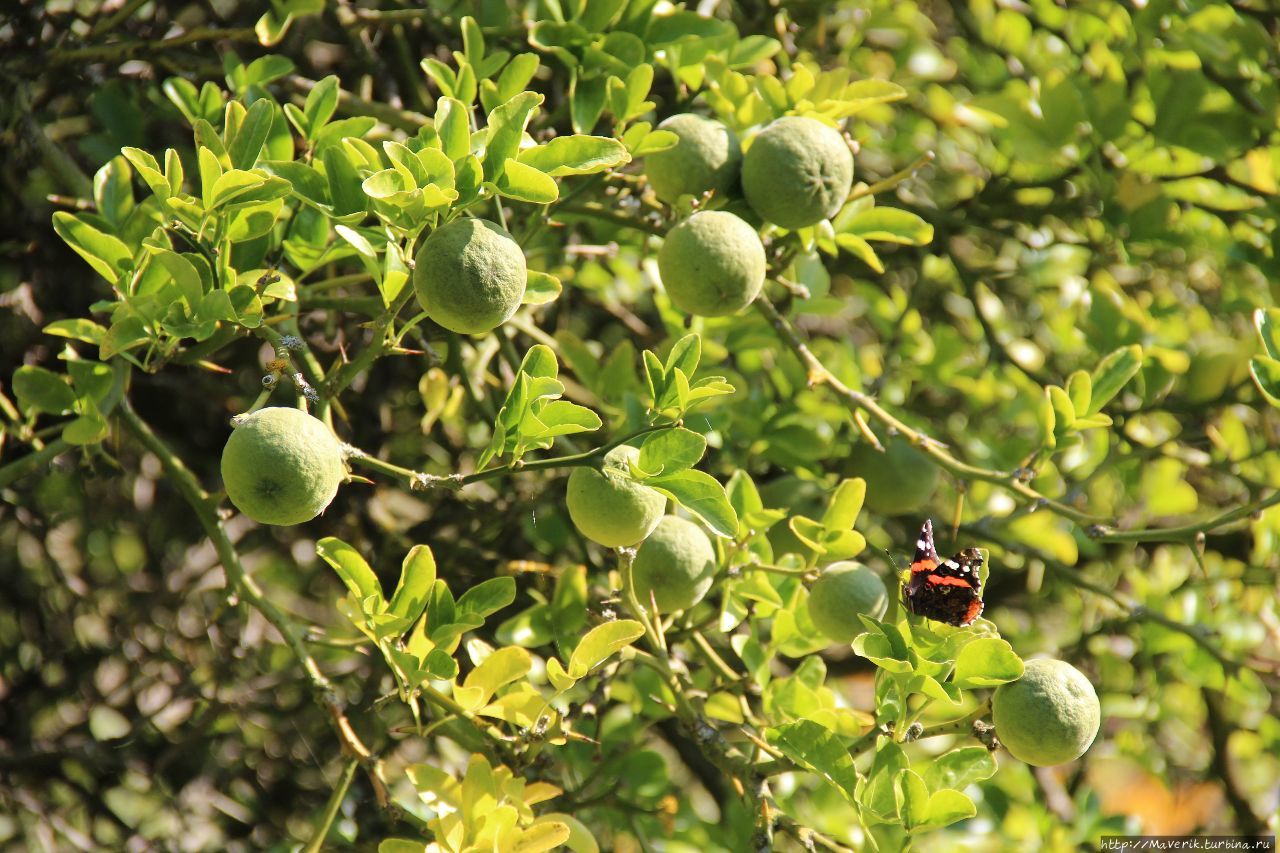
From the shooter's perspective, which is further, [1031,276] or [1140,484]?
[1031,276]

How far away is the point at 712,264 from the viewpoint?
116cm

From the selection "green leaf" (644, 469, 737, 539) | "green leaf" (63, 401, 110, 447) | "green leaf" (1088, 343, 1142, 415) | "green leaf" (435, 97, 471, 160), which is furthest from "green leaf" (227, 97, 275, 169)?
"green leaf" (1088, 343, 1142, 415)

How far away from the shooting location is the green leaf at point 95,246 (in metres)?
1.10

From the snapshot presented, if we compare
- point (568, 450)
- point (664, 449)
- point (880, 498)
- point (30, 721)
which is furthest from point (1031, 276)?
point (30, 721)

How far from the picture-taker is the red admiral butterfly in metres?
1.05

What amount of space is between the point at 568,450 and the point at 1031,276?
1.22 m

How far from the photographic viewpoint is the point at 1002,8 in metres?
2.10

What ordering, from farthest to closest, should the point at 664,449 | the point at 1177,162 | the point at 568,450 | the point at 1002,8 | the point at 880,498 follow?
1. the point at 1002,8
2. the point at 1177,162
3. the point at 880,498
4. the point at 568,450
5. the point at 664,449

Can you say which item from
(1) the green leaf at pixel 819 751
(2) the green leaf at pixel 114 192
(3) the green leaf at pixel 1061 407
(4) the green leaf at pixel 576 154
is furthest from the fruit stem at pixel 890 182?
(2) the green leaf at pixel 114 192

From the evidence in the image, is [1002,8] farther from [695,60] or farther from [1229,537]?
[1229,537]

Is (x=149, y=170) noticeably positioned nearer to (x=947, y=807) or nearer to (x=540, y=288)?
(x=540, y=288)

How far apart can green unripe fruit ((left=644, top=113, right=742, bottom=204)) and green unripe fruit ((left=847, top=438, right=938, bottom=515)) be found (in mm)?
504

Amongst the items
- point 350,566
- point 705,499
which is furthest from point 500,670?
point 705,499

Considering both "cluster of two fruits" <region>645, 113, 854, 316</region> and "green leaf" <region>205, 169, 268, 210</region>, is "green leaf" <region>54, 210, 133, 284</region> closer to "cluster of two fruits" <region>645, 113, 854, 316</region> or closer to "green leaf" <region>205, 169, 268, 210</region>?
"green leaf" <region>205, 169, 268, 210</region>
